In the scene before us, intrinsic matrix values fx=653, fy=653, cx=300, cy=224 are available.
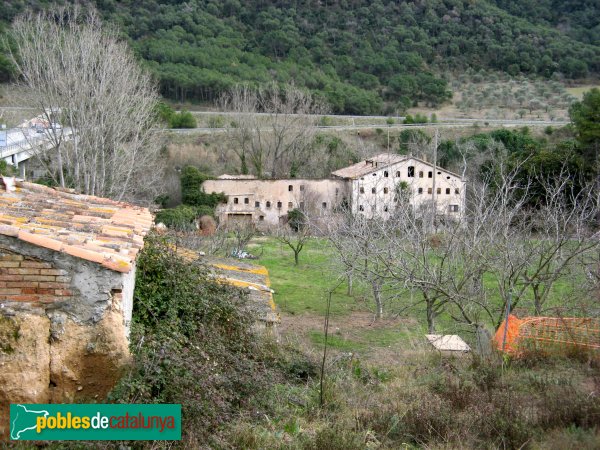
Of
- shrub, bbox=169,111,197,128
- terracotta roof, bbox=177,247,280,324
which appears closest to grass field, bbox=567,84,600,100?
shrub, bbox=169,111,197,128

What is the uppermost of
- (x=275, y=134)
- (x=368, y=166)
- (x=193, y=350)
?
(x=275, y=134)

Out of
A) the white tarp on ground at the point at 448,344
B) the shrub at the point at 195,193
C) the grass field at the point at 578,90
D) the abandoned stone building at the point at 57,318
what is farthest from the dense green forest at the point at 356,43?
the abandoned stone building at the point at 57,318

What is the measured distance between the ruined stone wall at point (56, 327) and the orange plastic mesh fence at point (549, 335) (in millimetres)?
5358

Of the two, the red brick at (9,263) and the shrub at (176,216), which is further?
the shrub at (176,216)

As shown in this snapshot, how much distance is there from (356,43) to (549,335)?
76.4m

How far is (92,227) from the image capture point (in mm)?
6867

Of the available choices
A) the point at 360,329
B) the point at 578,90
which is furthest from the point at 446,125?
the point at 360,329

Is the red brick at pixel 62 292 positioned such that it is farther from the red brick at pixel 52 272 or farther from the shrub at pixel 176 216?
the shrub at pixel 176 216

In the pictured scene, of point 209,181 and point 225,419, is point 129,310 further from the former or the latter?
point 209,181

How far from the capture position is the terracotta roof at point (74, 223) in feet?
17.7

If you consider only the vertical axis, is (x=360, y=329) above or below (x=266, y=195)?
below

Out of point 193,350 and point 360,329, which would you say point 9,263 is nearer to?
point 193,350
